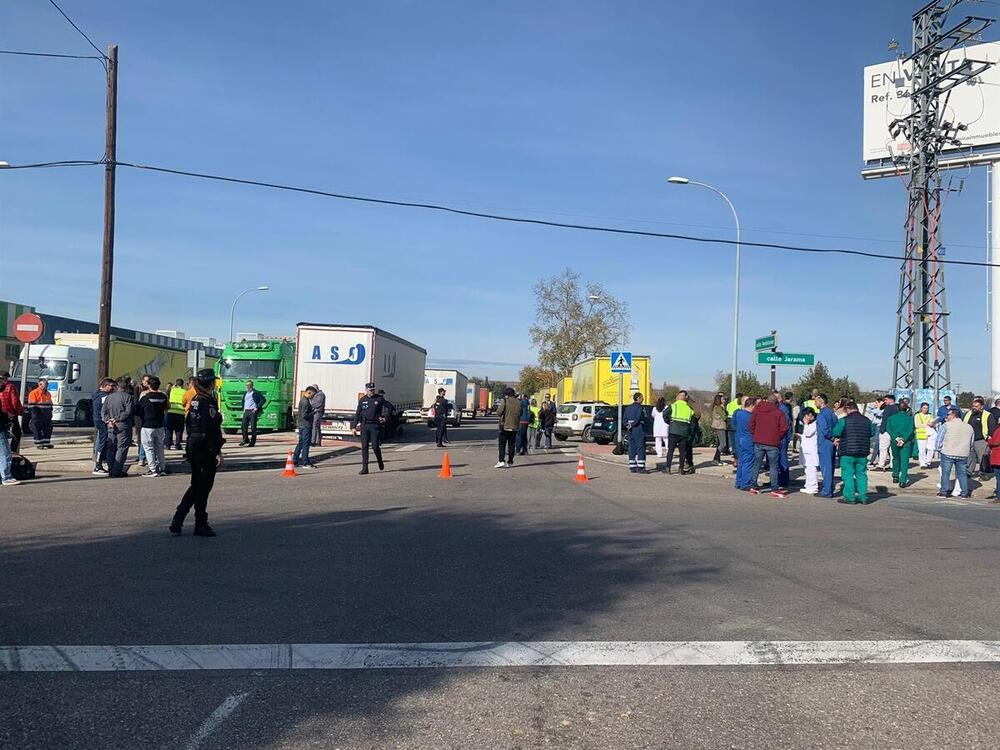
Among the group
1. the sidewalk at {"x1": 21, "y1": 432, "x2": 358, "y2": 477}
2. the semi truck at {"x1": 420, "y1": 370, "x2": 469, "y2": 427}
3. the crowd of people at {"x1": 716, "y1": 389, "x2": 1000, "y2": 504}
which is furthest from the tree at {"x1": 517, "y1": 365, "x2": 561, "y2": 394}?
the crowd of people at {"x1": 716, "y1": 389, "x2": 1000, "y2": 504}

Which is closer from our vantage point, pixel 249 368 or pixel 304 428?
pixel 304 428

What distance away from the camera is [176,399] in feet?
69.3

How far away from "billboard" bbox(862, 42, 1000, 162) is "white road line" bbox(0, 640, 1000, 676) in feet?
110

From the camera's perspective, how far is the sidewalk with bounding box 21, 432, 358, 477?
1655 centimetres

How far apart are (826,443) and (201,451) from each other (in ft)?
36.7

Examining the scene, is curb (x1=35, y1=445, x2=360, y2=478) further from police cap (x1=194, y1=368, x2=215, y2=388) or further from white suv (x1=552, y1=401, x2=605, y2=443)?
white suv (x1=552, y1=401, x2=605, y2=443)

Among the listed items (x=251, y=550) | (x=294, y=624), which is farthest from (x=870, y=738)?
(x=251, y=550)

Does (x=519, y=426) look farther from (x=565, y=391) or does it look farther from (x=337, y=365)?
(x=565, y=391)

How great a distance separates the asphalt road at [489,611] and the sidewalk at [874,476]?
174 inches

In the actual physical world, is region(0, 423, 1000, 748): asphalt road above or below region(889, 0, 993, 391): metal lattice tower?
below

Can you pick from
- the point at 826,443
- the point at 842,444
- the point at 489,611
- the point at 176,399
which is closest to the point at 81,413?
the point at 176,399

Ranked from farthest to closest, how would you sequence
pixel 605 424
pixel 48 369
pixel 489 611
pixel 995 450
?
pixel 48 369
pixel 605 424
pixel 995 450
pixel 489 611

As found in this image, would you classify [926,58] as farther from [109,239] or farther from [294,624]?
[294,624]

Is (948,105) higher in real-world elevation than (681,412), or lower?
higher
